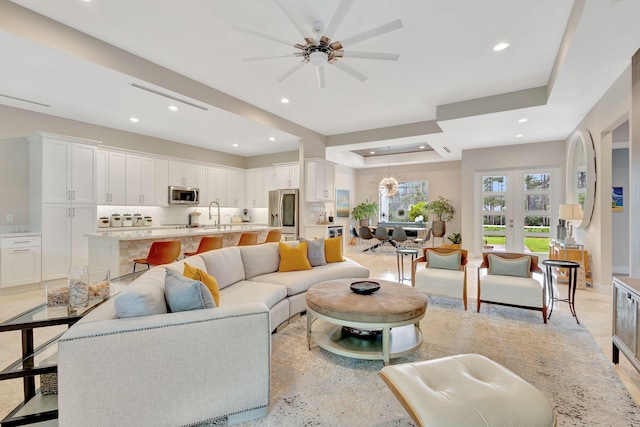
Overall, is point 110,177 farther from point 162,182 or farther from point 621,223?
point 621,223

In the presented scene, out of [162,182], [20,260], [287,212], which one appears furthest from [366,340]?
[162,182]

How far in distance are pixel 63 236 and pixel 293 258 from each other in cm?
420

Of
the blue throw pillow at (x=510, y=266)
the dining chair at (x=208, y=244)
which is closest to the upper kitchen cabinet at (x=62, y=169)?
the dining chair at (x=208, y=244)

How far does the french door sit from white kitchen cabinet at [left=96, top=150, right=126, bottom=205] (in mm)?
8253

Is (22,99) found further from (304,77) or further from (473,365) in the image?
(473,365)

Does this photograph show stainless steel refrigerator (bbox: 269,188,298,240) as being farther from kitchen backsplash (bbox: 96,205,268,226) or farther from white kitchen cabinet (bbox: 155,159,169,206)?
white kitchen cabinet (bbox: 155,159,169,206)

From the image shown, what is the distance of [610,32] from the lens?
2605 millimetres

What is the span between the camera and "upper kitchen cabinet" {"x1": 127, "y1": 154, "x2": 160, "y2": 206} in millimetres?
6273

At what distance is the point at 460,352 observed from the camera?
2572 mm

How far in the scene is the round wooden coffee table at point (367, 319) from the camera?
7.36ft

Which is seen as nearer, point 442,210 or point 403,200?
point 442,210

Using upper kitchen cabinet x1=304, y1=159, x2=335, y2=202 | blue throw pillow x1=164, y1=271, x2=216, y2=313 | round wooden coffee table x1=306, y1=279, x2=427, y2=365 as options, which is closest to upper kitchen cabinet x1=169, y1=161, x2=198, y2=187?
upper kitchen cabinet x1=304, y1=159, x2=335, y2=202

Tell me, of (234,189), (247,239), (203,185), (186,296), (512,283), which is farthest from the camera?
(234,189)

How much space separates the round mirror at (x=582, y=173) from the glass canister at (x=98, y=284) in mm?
6306
